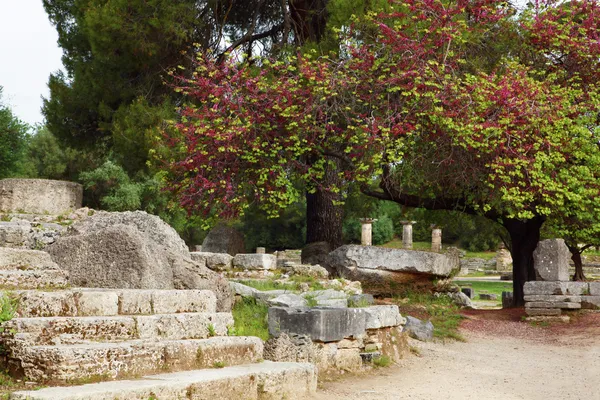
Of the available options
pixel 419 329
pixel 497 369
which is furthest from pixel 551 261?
pixel 497 369

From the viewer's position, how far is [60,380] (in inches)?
191

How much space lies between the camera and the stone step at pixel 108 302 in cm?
551

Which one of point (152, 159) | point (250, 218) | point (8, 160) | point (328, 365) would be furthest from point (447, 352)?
point (250, 218)

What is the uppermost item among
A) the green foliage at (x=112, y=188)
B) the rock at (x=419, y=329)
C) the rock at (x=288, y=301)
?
the green foliage at (x=112, y=188)

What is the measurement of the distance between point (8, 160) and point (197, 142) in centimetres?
1523

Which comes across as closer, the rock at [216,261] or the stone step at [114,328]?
the stone step at [114,328]

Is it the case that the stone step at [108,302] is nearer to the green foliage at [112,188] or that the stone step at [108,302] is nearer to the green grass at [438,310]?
the green grass at [438,310]

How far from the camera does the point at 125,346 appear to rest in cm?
535

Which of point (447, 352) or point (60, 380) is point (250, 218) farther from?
point (60, 380)

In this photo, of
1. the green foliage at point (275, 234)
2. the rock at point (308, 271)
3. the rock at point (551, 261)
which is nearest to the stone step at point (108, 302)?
the rock at point (308, 271)

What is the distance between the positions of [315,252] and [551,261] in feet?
16.9

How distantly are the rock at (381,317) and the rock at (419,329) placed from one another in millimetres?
1679

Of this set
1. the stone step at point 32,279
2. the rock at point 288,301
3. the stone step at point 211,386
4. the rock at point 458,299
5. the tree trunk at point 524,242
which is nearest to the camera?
the stone step at point 211,386

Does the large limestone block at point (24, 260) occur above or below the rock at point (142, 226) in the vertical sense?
below
